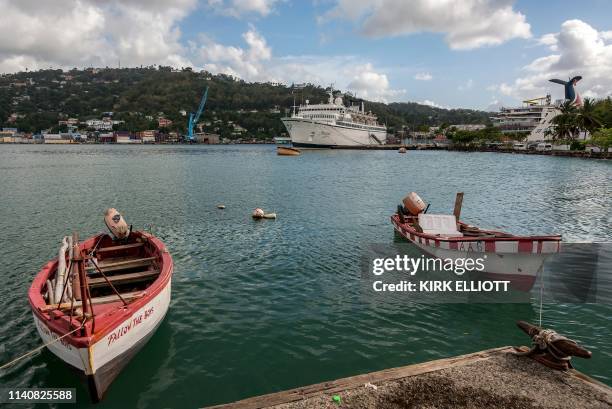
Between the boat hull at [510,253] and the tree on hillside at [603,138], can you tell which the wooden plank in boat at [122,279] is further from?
the tree on hillside at [603,138]

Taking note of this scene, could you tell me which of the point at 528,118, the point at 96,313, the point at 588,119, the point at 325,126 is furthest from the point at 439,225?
the point at 528,118

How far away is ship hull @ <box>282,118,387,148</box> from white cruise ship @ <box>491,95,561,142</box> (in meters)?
79.6

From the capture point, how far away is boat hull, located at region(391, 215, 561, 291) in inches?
461

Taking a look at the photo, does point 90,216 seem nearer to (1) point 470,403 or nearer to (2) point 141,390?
(2) point 141,390

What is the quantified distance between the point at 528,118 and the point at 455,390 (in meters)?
206

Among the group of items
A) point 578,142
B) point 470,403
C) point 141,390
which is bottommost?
point 141,390

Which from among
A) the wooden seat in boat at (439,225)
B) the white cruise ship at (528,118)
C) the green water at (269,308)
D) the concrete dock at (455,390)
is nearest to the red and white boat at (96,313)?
the green water at (269,308)

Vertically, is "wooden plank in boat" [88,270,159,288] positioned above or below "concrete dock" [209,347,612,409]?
above

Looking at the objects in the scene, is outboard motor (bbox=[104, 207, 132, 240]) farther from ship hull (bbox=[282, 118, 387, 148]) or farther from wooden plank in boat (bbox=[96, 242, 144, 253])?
ship hull (bbox=[282, 118, 387, 148])

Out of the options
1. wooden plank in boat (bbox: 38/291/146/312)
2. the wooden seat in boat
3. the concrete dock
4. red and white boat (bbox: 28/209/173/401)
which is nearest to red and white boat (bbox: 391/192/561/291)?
the wooden seat in boat

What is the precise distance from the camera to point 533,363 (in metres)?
7.73

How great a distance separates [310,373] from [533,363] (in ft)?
15.7

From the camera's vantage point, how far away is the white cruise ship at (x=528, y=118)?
15975 centimetres

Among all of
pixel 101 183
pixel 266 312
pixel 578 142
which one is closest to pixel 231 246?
pixel 266 312
